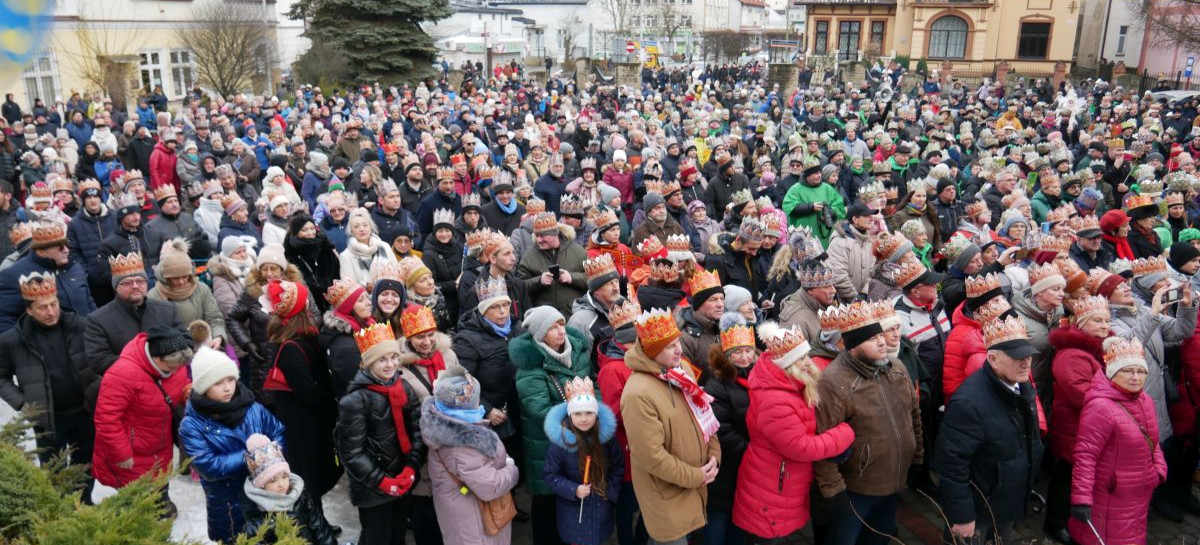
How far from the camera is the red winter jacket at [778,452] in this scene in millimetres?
4055

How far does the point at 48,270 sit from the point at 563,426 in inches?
179

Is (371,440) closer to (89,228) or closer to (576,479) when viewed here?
(576,479)

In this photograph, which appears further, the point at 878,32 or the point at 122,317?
the point at 878,32

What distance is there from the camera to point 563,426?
4.30 meters

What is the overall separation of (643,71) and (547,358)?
3950 centimetres

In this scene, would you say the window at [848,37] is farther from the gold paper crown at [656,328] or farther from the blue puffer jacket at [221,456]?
the blue puffer jacket at [221,456]

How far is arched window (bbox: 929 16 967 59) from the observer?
48812 millimetres

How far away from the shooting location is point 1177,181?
10.0 m

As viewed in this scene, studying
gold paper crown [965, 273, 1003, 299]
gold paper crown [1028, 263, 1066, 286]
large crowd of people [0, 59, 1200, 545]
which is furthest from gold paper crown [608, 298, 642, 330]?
gold paper crown [1028, 263, 1066, 286]

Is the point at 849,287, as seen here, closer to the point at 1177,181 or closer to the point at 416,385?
the point at 416,385

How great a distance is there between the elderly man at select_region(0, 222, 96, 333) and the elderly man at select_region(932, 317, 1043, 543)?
6208mm

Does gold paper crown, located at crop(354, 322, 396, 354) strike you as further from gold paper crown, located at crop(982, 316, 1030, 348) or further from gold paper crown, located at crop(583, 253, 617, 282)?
gold paper crown, located at crop(982, 316, 1030, 348)

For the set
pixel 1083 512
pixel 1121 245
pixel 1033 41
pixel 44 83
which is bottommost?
pixel 1083 512

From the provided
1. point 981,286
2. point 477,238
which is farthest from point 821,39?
point 981,286
